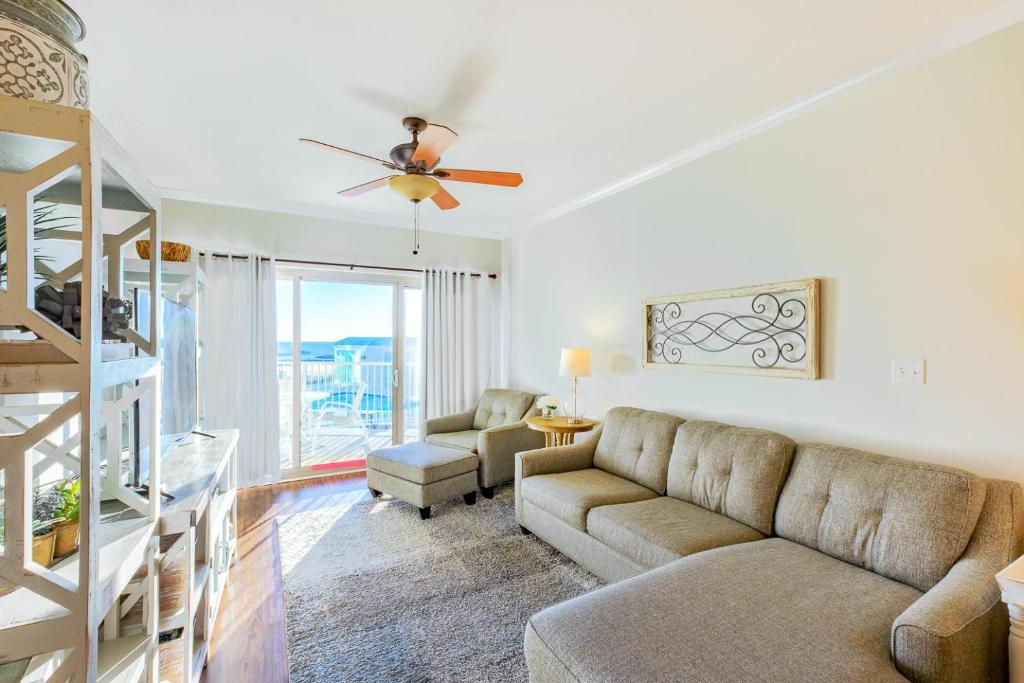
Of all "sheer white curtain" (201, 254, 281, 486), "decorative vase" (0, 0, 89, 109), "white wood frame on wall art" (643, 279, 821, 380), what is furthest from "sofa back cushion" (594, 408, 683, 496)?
"sheer white curtain" (201, 254, 281, 486)

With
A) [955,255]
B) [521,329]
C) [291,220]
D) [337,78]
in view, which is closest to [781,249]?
[955,255]

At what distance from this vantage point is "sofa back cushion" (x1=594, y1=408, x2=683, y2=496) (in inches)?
108

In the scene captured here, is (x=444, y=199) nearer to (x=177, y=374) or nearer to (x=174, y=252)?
(x=174, y=252)

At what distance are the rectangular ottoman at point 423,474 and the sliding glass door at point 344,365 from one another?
3.67 ft

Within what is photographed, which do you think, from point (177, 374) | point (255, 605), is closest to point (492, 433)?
point (255, 605)

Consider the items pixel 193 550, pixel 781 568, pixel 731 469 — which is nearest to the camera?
pixel 193 550

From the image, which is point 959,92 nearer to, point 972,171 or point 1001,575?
point 972,171

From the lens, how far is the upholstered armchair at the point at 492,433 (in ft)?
12.1

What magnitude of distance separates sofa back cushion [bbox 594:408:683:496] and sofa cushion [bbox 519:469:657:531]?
0.06m

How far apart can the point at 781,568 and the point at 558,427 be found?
184 centimetres

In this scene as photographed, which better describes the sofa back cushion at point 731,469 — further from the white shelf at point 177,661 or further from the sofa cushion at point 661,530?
the white shelf at point 177,661

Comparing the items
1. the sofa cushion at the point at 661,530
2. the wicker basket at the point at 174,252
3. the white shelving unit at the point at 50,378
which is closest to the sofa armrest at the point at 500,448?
the sofa cushion at the point at 661,530

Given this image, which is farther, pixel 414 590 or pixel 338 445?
pixel 338 445

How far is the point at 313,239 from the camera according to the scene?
14.2 ft
